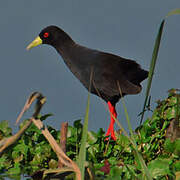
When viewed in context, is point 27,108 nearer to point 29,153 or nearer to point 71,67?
point 29,153

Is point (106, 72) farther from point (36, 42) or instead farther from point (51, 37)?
point (36, 42)

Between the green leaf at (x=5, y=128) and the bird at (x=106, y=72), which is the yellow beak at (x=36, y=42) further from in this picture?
the green leaf at (x=5, y=128)

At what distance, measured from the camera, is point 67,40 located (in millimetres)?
6188

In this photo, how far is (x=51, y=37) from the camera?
20.9ft

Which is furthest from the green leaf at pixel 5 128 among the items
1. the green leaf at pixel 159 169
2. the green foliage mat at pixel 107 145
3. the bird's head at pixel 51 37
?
the green leaf at pixel 159 169

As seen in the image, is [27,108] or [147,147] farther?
[147,147]

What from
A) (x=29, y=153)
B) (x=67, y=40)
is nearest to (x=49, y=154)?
(x=29, y=153)

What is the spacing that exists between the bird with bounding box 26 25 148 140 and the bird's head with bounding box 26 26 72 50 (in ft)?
0.62

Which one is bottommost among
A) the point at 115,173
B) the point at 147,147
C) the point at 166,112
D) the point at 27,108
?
the point at 115,173

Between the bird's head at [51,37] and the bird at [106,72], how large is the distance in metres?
0.19

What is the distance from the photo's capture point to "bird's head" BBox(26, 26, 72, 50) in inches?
245

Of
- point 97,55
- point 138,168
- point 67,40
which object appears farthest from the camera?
point 67,40

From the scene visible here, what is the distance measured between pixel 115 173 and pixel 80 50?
12.5ft

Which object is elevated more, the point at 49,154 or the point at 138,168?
the point at 49,154
